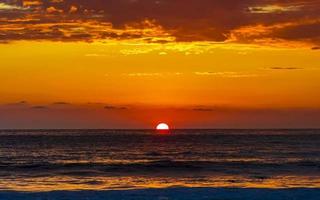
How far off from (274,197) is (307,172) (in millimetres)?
18705

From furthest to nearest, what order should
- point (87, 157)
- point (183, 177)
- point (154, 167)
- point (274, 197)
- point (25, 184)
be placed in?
1. point (87, 157)
2. point (154, 167)
3. point (183, 177)
4. point (25, 184)
5. point (274, 197)

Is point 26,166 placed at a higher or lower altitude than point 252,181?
higher

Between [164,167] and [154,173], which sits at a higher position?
[164,167]

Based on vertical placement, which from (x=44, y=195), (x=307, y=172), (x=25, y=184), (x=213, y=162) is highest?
(x=213, y=162)

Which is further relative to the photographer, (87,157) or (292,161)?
(87,157)

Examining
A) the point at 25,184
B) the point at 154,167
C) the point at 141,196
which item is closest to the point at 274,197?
the point at 141,196

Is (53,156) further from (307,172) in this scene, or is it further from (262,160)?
(307,172)

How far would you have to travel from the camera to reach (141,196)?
102ft

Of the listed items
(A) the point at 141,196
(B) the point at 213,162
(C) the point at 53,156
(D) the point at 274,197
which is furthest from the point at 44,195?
(C) the point at 53,156

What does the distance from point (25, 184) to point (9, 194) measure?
27.2ft

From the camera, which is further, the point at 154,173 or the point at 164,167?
the point at 164,167

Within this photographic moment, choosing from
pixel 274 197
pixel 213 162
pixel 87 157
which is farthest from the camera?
pixel 87 157

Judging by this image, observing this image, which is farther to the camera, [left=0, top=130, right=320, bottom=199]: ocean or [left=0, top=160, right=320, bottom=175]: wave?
[left=0, top=160, right=320, bottom=175]: wave

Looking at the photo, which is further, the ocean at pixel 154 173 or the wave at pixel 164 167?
the wave at pixel 164 167
